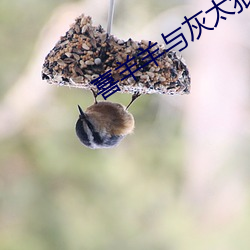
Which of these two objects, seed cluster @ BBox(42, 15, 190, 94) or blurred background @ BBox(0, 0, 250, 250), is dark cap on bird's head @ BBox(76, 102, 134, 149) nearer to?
seed cluster @ BBox(42, 15, 190, 94)

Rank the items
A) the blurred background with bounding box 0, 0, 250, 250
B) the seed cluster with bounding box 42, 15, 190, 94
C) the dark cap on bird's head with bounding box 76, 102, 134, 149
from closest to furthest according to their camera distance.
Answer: the seed cluster with bounding box 42, 15, 190, 94 < the dark cap on bird's head with bounding box 76, 102, 134, 149 < the blurred background with bounding box 0, 0, 250, 250

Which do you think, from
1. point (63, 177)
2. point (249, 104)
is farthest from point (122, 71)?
point (63, 177)

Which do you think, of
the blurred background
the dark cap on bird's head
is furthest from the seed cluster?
the blurred background

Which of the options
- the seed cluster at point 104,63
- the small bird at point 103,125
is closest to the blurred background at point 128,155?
the small bird at point 103,125

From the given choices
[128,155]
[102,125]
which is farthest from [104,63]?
[128,155]

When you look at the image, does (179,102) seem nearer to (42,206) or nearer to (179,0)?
(179,0)

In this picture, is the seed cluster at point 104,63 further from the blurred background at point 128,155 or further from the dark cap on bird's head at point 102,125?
the blurred background at point 128,155
